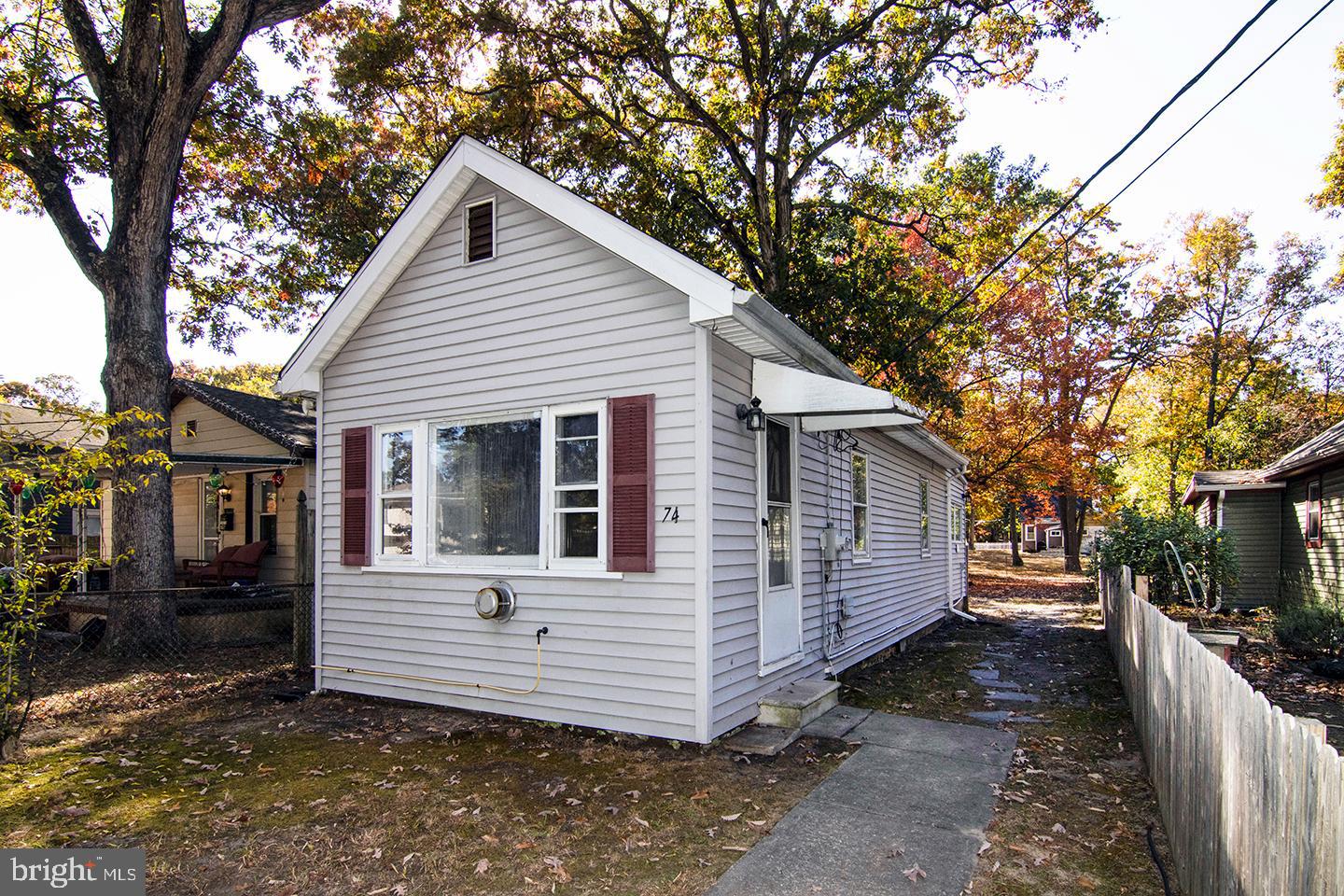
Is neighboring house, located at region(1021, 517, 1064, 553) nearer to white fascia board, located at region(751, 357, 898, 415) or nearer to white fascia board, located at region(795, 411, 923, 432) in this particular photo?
white fascia board, located at region(795, 411, 923, 432)

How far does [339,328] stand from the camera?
7.70m

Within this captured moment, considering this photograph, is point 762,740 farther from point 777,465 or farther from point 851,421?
point 851,421

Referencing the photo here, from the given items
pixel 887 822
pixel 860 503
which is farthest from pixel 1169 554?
pixel 887 822

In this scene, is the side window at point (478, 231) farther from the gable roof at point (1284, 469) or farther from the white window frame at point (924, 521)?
the gable roof at point (1284, 469)

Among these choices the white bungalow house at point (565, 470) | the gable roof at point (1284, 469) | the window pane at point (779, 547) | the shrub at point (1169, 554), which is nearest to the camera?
the white bungalow house at point (565, 470)

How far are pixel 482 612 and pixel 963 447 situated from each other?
20.3 meters

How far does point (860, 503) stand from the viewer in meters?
9.56

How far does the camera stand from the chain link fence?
25.5ft

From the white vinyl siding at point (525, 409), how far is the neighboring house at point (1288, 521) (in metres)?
11.0

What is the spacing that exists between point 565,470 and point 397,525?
2216 millimetres

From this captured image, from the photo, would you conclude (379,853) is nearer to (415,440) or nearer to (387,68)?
(415,440)

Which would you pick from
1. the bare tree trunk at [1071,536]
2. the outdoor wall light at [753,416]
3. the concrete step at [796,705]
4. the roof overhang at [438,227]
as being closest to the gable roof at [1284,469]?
the concrete step at [796,705]

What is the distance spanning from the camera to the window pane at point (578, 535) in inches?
Answer: 248

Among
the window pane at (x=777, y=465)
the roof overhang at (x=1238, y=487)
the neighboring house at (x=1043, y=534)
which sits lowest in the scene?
the neighboring house at (x=1043, y=534)
